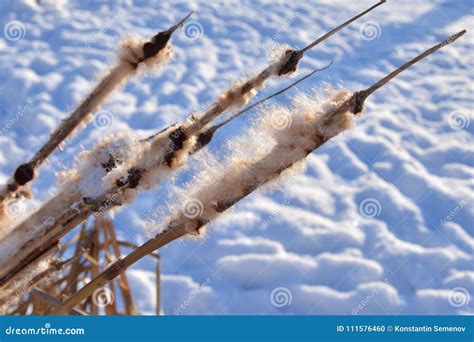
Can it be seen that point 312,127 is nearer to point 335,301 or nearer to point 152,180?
point 152,180

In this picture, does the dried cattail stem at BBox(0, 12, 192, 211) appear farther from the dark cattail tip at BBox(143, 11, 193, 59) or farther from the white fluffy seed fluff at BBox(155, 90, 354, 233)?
the white fluffy seed fluff at BBox(155, 90, 354, 233)

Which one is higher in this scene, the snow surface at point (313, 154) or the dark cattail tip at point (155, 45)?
the snow surface at point (313, 154)

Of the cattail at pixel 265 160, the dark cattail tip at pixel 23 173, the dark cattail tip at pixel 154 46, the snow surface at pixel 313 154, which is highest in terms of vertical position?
the snow surface at pixel 313 154

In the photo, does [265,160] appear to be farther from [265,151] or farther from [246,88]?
[246,88]

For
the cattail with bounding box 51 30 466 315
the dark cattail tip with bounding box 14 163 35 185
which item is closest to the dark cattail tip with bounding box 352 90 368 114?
the cattail with bounding box 51 30 466 315

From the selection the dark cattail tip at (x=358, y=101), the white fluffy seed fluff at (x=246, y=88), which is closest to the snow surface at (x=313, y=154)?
the white fluffy seed fluff at (x=246, y=88)

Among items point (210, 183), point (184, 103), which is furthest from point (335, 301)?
point (210, 183)

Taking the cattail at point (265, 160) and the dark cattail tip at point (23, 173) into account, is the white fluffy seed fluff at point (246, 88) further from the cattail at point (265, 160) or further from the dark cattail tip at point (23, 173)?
the dark cattail tip at point (23, 173)
